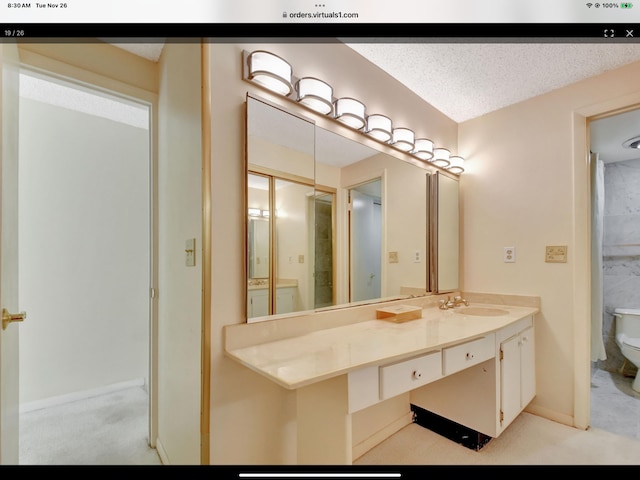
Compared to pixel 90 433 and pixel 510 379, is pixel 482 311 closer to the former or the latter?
pixel 510 379

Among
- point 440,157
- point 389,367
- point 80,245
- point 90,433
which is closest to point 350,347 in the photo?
point 389,367

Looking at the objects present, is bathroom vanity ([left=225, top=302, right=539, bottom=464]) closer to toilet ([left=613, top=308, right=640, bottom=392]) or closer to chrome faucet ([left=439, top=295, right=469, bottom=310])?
chrome faucet ([left=439, top=295, right=469, bottom=310])

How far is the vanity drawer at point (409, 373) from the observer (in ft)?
2.95

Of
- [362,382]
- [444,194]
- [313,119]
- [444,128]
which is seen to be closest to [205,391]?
[362,382]

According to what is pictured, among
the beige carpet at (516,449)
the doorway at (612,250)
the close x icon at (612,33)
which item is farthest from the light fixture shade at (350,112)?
the doorway at (612,250)

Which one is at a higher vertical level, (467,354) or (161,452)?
(467,354)

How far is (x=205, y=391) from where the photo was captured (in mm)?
878

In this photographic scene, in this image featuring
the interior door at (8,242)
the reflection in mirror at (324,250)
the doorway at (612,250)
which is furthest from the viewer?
the doorway at (612,250)

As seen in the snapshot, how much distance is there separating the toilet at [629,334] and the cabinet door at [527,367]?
0.97 m

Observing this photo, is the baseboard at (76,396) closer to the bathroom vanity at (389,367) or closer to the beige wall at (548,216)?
the bathroom vanity at (389,367)

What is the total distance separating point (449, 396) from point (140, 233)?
2.50m

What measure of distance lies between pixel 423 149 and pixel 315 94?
0.91 metres

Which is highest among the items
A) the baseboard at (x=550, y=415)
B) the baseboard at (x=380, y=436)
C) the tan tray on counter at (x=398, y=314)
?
the tan tray on counter at (x=398, y=314)

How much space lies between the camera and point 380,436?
4.84ft
